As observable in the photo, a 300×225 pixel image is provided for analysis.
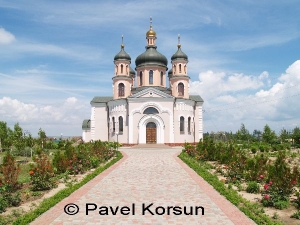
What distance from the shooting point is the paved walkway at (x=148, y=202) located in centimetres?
727

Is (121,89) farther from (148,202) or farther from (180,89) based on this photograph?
(148,202)

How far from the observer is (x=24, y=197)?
981 centimetres

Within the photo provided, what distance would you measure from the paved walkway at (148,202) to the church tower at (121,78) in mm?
27921

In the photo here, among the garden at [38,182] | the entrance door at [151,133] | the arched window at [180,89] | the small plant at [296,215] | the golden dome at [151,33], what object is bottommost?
the small plant at [296,215]

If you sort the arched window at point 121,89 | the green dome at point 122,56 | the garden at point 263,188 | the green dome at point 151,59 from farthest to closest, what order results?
the green dome at point 151,59 < the green dome at point 122,56 < the arched window at point 121,89 < the garden at point 263,188

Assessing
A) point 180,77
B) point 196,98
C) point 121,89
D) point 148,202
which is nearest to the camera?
point 148,202

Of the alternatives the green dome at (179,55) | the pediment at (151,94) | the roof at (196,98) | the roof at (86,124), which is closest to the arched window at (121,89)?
the pediment at (151,94)

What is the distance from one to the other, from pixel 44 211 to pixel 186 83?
112ft

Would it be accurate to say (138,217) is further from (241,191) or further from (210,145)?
(210,145)

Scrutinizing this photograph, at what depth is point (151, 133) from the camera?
3744 cm

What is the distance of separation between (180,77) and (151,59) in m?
4.84

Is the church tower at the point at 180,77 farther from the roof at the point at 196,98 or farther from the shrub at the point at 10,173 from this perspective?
the shrub at the point at 10,173

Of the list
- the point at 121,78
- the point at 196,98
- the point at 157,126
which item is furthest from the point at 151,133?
the point at 196,98

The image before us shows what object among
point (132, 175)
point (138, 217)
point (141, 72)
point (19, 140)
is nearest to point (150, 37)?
point (141, 72)
